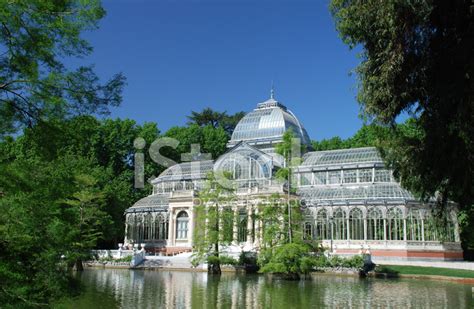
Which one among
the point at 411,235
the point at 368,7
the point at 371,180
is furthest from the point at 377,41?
the point at 371,180

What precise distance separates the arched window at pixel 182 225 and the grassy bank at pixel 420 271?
20.5 metres

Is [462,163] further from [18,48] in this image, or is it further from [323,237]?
[323,237]

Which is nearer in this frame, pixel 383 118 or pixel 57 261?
pixel 57 261

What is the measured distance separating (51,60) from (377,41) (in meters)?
9.35

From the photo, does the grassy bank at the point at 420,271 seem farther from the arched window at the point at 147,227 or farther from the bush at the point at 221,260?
the arched window at the point at 147,227

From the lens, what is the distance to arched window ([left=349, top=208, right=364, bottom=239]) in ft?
131

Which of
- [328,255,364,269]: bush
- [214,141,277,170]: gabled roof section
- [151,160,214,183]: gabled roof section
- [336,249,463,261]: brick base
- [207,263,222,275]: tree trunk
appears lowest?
[207,263,222,275]: tree trunk

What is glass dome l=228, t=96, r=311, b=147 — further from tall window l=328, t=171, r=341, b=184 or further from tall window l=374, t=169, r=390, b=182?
tall window l=374, t=169, r=390, b=182

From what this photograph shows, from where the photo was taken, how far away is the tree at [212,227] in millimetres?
31656

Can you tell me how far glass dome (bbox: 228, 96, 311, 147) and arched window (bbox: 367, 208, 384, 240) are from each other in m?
15.2

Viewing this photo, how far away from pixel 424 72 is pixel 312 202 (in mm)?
29123

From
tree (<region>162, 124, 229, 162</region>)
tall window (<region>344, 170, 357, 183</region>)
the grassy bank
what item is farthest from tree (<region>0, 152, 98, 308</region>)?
tree (<region>162, 124, 229, 162</region>)

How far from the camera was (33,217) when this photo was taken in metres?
8.23

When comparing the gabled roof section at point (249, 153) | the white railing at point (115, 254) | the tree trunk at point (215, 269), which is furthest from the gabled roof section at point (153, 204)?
the tree trunk at point (215, 269)
